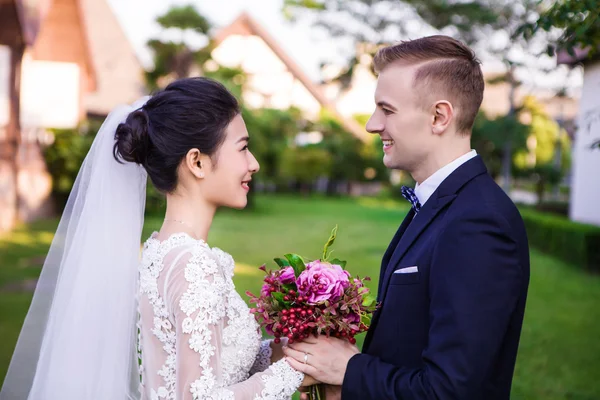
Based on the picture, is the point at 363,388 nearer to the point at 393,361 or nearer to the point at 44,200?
the point at 393,361

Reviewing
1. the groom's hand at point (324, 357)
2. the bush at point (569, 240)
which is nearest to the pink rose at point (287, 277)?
the groom's hand at point (324, 357)

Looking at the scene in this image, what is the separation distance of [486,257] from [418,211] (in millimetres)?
525

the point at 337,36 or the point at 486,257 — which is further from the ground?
the point at 337,36

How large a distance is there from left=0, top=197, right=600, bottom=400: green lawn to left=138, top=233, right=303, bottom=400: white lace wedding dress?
4335 millimetres

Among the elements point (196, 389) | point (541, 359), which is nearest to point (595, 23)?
point (196, 389)

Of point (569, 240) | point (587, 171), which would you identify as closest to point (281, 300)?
point (569, 240)

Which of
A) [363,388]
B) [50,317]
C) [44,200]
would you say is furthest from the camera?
[44,200]

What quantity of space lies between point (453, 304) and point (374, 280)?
365 inches

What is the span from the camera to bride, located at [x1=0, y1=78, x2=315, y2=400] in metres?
2.61

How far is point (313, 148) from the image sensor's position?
36.3 meters

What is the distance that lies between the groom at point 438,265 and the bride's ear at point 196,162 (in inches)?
29.1

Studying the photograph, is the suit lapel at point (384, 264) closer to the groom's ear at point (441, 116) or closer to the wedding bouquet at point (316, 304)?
the wedding bouquet at point (316, 304)

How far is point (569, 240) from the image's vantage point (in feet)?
48.1

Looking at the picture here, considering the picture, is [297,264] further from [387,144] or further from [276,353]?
[276,353]
